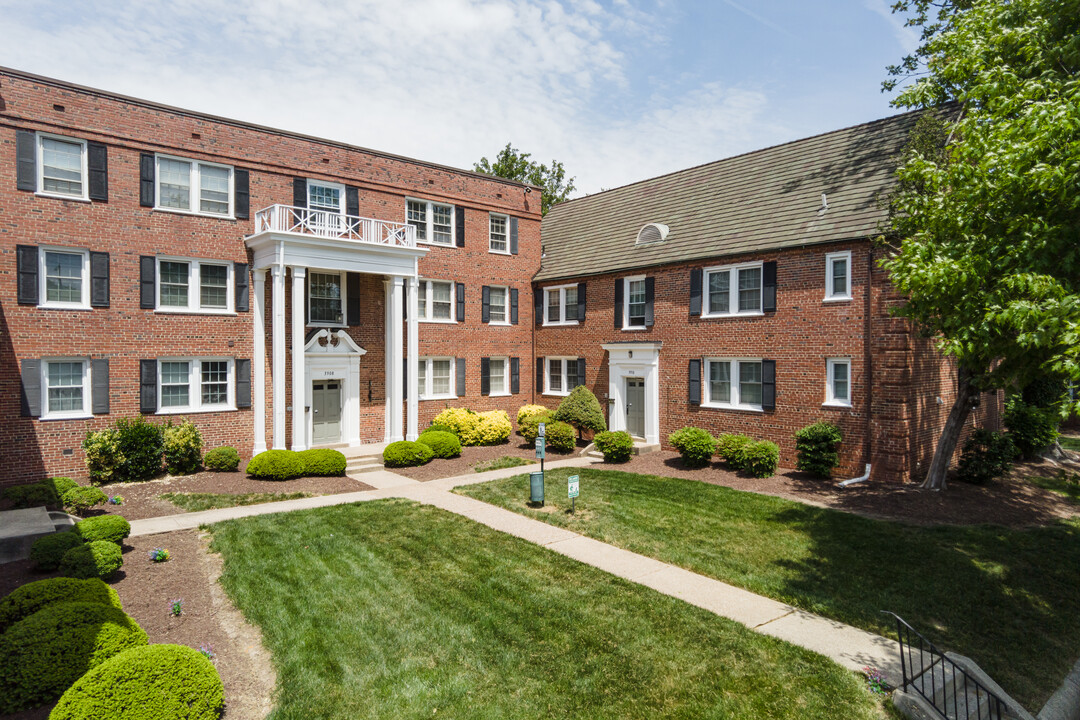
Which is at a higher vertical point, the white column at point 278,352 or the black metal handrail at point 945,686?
the white column at point 278,352

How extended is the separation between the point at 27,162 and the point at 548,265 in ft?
55.0

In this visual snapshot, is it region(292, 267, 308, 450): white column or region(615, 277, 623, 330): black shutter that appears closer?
region(292, 267, 308, 450): white column

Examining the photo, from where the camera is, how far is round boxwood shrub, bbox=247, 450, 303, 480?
612 inches

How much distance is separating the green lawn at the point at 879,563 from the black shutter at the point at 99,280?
10895 mm

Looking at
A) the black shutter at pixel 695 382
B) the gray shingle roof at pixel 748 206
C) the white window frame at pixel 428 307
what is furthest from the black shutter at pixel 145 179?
the black shutter at pixel 695 382

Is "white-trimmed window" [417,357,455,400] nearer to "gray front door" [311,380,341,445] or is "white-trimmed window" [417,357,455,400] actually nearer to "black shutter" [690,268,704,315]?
"gray front door" [311,380,341,445]

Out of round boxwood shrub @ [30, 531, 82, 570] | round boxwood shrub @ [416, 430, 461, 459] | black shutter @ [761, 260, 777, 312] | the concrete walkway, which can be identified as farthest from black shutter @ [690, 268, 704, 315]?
round boxwood shrub @ [30, 531, 82, 570]

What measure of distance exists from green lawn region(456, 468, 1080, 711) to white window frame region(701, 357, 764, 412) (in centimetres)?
427

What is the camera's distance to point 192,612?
7.85m

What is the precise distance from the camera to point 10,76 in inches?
571

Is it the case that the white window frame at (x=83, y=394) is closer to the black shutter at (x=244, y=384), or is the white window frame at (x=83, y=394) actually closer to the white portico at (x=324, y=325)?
the black shutter at (x=244, y=384)

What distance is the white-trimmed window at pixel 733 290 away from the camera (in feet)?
58.9

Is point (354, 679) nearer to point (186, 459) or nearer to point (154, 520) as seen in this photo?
point (154, 520)

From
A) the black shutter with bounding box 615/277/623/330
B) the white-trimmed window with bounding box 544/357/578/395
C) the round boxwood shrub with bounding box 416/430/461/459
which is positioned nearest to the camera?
the round boxwood shrub with bounding box 416/430/461/459
